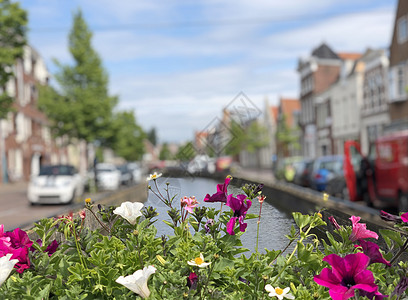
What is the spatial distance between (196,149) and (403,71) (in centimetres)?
3335

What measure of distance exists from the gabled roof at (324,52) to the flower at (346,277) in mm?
58688

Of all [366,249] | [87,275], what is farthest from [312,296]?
[87,275]

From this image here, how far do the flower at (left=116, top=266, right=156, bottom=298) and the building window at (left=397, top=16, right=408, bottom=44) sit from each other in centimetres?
3407

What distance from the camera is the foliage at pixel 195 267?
1607 millimetres

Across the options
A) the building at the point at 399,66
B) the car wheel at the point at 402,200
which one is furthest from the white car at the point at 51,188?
the building at the point at 399,66

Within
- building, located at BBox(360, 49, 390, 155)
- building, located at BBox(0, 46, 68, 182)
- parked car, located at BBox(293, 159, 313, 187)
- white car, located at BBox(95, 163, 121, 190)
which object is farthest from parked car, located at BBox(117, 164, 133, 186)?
A: building, located at BBox(360, 49, 390, 155)

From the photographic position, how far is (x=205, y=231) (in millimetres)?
1938

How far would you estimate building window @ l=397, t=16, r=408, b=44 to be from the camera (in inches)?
1270

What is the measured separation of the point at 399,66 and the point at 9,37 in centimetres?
2437

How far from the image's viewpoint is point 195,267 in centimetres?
168

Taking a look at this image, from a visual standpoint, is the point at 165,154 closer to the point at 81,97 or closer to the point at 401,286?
the point at 401,286

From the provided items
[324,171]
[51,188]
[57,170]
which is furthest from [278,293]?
[324,171]

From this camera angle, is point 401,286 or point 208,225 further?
point 208,225

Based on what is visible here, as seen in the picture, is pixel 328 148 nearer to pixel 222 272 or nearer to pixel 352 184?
pixel 352 184
